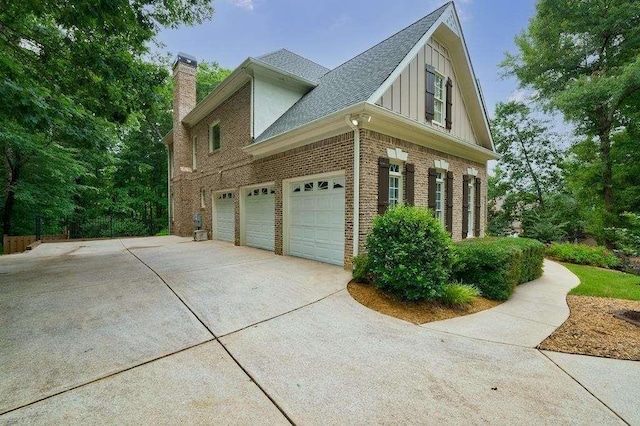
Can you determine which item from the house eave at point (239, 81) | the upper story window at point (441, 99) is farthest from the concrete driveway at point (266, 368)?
the house eave at point (239, 81)

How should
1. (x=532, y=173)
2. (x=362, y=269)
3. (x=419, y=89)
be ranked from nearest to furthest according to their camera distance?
1. (x=362, y=269)
2. (x=419, y=89)
3. (x=532, y=173)

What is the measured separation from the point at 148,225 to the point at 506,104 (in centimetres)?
2719

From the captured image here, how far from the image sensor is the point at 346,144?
22.4ft

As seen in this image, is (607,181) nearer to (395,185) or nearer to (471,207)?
(471,207)

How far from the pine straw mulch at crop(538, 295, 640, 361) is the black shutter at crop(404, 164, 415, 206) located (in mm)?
4038

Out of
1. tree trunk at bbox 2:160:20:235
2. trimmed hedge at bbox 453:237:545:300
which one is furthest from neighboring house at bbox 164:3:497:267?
tree trunk at bbox 2:160:20:235

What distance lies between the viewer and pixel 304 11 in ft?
38.8

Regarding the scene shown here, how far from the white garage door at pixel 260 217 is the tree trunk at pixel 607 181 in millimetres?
16176

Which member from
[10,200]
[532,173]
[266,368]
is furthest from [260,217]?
[532,173]

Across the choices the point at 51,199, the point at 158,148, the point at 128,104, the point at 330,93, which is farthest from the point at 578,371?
the point at 158,148

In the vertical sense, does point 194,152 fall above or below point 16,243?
above

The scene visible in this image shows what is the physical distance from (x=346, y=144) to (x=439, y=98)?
485 centimetres

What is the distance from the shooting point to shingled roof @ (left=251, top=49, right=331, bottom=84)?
1146cm

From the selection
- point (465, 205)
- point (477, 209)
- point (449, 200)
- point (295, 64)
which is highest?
point (295, 64)
